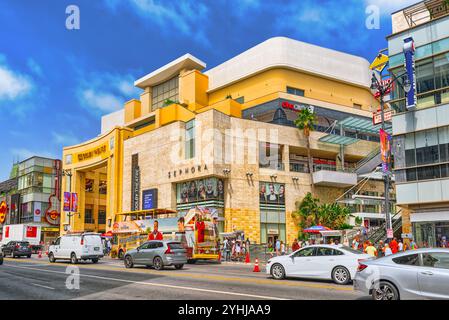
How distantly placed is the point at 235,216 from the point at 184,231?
1490 centimetres

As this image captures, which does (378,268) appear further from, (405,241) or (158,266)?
(405,241)

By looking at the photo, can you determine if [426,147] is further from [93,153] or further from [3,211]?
[3,211]

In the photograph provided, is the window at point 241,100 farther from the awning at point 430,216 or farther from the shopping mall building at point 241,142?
the awning at point 430,216

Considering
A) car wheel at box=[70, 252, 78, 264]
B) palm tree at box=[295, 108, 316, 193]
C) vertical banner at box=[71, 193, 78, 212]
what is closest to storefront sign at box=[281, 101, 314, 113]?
palm tree at box=[295, 108, 316, 193]

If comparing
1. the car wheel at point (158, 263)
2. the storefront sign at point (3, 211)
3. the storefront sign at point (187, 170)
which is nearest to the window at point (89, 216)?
the storefront sign at point (3, 211)

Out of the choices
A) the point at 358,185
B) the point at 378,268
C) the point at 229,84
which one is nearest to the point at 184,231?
the point at 378,268

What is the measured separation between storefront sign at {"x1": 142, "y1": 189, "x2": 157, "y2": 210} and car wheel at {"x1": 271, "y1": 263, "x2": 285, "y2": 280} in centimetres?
3435

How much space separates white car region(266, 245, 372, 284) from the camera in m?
15.8

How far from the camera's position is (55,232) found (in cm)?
8112

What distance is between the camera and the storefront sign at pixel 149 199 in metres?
51.0

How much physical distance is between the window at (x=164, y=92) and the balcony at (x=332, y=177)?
87.0 ft

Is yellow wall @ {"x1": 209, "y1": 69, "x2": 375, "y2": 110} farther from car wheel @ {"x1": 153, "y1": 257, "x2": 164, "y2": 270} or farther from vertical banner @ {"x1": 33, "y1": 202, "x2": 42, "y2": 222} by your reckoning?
vertical banner @ {"x1": 33, "y1": 202, "x2": 42, "y2": 222}

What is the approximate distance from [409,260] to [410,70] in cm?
2458

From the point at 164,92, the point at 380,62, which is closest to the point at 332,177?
the point at 380,62
